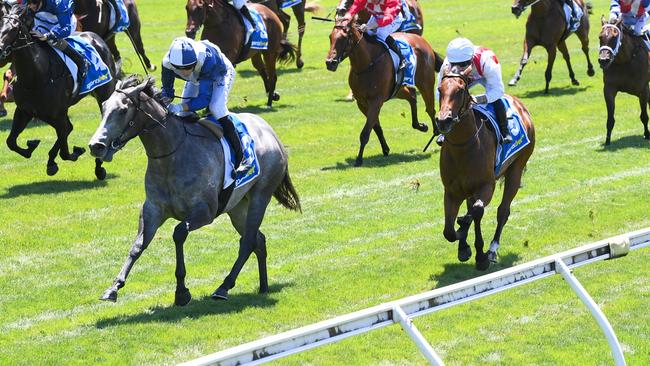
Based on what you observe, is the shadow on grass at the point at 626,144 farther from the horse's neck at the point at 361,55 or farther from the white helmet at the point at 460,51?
the white helmet at the point at 460,51

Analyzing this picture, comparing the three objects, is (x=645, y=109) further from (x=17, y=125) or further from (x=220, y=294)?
(x=220, y=294)

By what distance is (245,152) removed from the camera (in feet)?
32.6

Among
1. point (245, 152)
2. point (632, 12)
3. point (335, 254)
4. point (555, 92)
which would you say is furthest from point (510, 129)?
point (555, 92)

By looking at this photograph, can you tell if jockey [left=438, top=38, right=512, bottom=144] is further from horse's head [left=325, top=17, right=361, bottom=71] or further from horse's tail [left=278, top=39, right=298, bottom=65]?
horse's tail [left=278, top=39, right=298, bottom=65]

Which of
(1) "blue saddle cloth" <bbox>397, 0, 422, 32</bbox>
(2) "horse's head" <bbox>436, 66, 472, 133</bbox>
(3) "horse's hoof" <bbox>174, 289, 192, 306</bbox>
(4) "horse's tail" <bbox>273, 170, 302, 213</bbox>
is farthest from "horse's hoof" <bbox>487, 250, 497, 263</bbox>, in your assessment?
(1) "blue saddle cloth" <bbox>397, 0, 422, 32</bbox>

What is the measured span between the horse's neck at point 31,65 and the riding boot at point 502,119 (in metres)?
5.84

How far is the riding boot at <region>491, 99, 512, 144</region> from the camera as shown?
10.9 metres

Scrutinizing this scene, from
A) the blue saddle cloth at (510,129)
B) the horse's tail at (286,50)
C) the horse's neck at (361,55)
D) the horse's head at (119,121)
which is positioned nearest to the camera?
the horse's head at (119,121)

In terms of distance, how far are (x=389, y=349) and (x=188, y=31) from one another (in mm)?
10676

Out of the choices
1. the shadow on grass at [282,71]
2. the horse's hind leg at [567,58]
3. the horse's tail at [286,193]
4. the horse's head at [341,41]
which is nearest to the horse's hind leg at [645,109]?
the horse's head at [341,41]

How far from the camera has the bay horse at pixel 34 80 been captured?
540 inches

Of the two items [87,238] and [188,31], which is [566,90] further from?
[87,238]

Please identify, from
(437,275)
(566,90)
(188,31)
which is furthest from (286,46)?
(437,275)

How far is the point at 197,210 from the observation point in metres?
9.44
